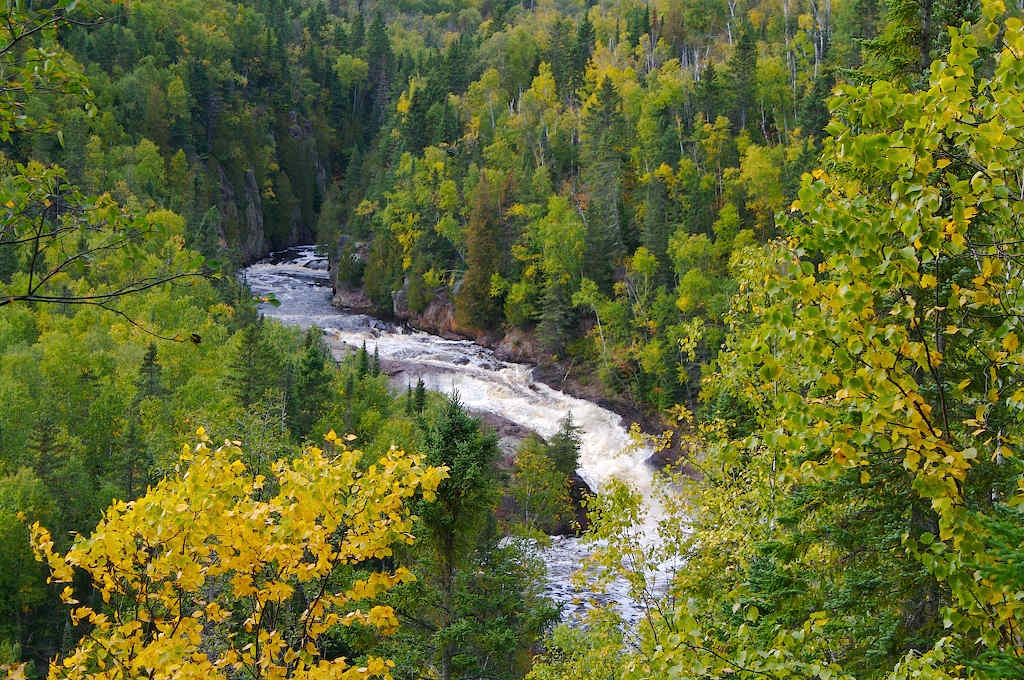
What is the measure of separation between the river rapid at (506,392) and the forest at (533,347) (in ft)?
4.20

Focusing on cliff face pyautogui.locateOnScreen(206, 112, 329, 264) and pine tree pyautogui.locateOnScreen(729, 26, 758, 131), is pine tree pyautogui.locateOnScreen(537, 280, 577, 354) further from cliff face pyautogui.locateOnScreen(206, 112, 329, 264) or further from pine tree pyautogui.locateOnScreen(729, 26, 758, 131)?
cliff face pyautogui.locateOnScreen(206, 112, 329, 264)

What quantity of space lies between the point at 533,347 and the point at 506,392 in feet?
32.5

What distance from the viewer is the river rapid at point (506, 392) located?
29692mm

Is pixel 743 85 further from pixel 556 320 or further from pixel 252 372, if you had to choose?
pixel 252 372

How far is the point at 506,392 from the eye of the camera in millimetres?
49719

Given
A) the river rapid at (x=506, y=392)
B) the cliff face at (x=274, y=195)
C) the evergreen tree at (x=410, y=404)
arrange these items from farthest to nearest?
the cliff face at (x=274, y=195)
the evergreen tree at (x=410, y=404)
the river rapid at (x=506, y=392)

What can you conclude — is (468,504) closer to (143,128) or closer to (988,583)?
(988,583)

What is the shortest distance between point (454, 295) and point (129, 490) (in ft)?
131

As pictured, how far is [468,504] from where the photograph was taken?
16.8m

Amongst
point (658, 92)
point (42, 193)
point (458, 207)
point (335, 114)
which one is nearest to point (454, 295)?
point (458, 207)

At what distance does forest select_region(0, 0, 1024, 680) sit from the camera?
4.21 m

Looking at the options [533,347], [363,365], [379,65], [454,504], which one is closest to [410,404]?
[363,365]

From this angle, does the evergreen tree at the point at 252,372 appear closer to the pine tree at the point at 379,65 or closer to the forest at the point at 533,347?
the forest at the point at 533,347

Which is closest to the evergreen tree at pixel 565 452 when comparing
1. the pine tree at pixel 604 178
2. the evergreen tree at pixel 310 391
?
the evergreen tree at pixel 310 391
